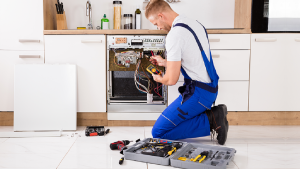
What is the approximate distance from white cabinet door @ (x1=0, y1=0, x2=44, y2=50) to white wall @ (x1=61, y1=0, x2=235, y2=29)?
56cm

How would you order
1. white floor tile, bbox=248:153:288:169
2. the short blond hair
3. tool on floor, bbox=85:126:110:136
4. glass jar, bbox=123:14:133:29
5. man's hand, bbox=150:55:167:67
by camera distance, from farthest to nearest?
glass jar, bbox=123:14:133:29
man's hand, bbox=150:55:167:67
tool on floor, bbox=85:126:110:136
the short blond hair
white floor tile, bbox=248:153:288:169

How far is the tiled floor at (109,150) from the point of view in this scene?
155cm

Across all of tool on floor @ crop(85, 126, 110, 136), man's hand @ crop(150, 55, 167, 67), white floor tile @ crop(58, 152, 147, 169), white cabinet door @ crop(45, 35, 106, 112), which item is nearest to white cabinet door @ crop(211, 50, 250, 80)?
man's hand @ crop(150, 55, 167, 67)

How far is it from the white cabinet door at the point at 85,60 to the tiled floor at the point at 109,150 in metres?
0.29

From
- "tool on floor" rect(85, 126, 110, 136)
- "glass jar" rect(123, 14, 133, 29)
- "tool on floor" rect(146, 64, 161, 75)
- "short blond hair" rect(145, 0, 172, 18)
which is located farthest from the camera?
"glass jar" rect(123, 14, 133, 29)

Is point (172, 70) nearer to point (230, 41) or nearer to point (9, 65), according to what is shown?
point (230, 41)

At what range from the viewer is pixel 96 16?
297 cm

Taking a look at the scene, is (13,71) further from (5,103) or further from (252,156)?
(252,156)

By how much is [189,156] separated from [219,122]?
0.47 metres

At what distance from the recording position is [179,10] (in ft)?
9.76

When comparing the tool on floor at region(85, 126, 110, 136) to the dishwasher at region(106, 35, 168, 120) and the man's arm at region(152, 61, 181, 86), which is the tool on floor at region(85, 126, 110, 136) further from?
the man's arm at region(152, 61, 181, 86)

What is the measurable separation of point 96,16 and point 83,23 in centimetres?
17

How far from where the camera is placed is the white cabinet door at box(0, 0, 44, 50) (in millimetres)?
2400

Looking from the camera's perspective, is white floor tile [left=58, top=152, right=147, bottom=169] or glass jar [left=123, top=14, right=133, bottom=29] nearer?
white floor tile [left=58, top=152, right=147, bottom=169]
